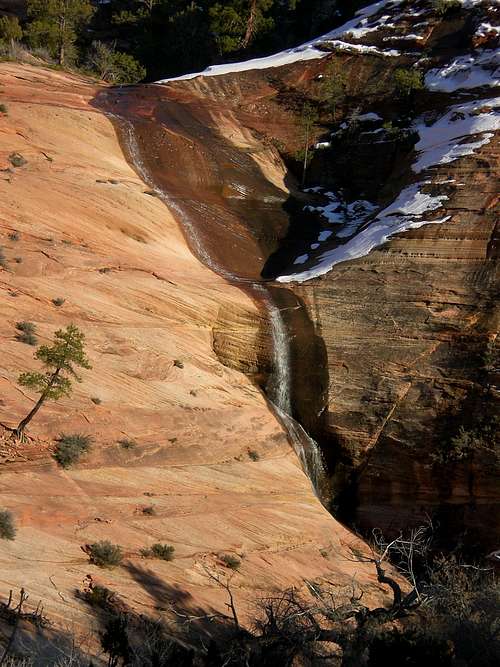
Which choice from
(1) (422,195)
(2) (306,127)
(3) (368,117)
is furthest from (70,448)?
(3) (368,117)

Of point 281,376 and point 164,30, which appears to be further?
point 164,30

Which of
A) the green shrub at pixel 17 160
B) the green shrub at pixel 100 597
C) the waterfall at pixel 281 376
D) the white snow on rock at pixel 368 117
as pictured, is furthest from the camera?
the white snow on rock at pixel 368 117

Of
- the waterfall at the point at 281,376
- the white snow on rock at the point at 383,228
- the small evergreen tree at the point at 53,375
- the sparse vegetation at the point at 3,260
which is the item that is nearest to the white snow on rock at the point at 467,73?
the white snow on rock at the point at 383,228

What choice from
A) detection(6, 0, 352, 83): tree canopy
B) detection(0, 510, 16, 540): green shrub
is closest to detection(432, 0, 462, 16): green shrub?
detection(6, 0, 352, 83): tree canopy

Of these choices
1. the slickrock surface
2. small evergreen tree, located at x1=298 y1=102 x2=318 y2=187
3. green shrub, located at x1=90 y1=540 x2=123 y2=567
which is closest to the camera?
green shrub, located at x1=90 y1=540 x2=123 y2=567

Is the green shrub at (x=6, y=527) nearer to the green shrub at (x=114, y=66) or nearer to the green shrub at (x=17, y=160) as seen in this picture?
the green shrub at (x=17, y=160)

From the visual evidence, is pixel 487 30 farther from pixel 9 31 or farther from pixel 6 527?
pixel 6 527

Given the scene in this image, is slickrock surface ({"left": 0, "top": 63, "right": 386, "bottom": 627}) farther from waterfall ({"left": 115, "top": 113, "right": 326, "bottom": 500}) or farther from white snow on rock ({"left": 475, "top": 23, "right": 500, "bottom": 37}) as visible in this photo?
white snow on rock ({"left": 475, "top": 23, "right": 500, "bottom": 37})
